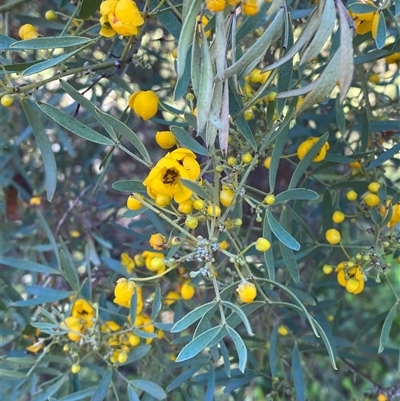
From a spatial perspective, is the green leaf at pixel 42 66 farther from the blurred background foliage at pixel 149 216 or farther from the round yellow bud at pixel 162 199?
the round yellow bud at pixel 162 199

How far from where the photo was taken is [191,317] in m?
0.83

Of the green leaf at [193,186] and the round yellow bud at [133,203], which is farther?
the round yellow bud at [133,203]

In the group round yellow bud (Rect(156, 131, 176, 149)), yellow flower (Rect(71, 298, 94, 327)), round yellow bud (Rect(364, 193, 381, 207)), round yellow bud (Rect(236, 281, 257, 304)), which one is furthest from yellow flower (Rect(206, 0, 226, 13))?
yellow flower (Rect(71, 298, 94, 327))

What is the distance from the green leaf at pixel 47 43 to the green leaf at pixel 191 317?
489mm

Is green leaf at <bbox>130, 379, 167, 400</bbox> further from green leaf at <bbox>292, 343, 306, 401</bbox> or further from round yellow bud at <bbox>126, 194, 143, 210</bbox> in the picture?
round yellow bud at <bbox>126, 194, 143, 210</bbox>

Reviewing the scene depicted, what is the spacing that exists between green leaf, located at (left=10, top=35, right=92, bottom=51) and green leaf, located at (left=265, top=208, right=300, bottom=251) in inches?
17.2

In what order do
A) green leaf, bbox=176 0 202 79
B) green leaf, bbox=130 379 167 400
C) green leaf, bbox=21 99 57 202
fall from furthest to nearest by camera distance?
green leaf, bbox=130 379 167 400 → green leaf, bbox=21 99 57 202 → green leaf, bbox=176 0 202 79

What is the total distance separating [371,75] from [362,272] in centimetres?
67

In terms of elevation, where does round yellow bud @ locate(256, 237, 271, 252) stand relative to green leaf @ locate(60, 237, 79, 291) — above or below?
above

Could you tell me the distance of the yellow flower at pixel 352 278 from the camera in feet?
3.43

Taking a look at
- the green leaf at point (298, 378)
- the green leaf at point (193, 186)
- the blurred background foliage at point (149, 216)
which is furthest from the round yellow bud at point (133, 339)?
the green leaf at point (193, 186)

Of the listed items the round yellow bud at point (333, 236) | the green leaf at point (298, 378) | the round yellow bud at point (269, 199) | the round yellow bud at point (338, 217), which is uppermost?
the round yellow bud at point (269, 199)

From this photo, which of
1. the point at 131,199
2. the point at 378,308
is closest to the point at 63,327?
the point at 131,199

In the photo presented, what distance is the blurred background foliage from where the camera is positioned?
3.83ft
